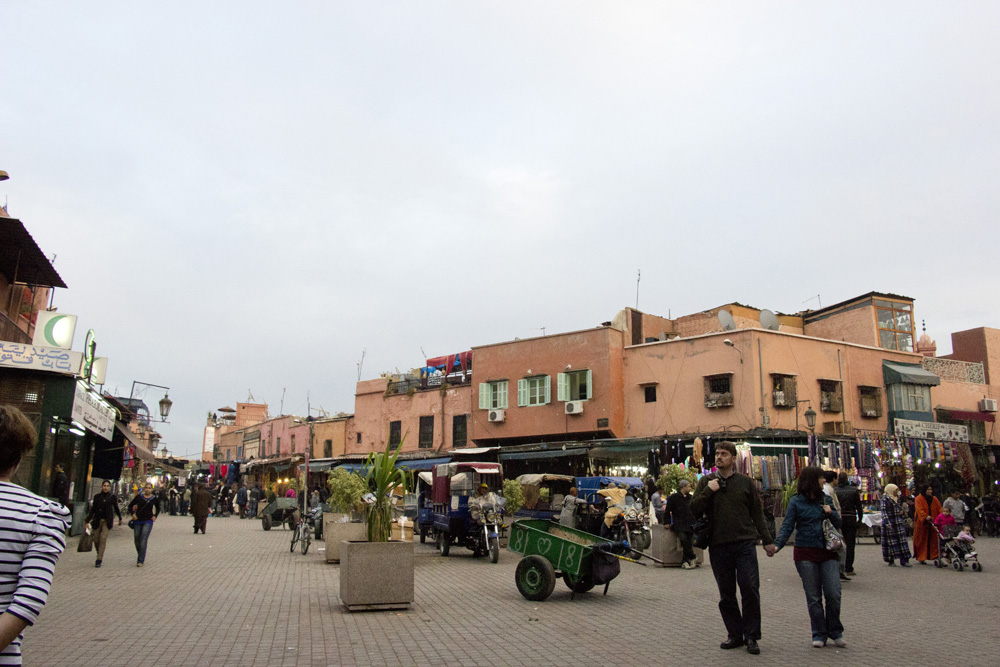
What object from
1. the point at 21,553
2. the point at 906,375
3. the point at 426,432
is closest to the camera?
the point at 21,553

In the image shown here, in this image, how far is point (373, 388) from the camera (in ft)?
141

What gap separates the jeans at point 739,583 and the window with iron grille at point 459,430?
101 feet

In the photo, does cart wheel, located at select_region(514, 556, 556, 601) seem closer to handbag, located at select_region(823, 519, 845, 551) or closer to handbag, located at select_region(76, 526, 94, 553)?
handbag, located at select_region(823, 519, 845, 551)

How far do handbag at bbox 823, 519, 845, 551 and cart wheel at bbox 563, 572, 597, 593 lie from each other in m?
3.84

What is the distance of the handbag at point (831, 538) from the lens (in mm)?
6895

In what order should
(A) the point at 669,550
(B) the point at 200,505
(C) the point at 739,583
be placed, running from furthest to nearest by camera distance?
1. (B) the point at 200,505
2. (A) the point at 669,550
3. (C) the point at 739,583

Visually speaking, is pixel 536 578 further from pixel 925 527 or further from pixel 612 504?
pixel 925 527

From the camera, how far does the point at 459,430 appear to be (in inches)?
1492

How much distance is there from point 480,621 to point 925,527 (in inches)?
405

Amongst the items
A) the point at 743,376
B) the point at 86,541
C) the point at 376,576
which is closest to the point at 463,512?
the point at 86,541

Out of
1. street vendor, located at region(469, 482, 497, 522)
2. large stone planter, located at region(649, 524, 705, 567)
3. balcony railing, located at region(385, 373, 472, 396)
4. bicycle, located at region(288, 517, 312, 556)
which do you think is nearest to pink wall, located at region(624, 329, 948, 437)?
balcony railing, located at region(385, 373, 472, 396)

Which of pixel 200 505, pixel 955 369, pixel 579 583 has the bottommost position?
pixel 579 583

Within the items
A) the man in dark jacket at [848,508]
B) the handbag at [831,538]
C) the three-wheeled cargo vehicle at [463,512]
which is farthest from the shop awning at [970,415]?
the handbag at [831,538]

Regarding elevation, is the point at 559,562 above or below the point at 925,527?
below
